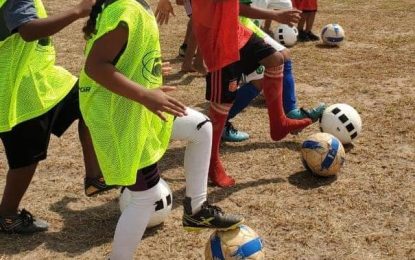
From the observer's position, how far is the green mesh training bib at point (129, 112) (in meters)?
2.90

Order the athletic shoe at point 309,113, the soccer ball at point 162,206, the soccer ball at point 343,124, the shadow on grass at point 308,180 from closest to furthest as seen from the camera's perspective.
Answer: the soccer ball at point 162,206
the shadow on grass at point 308,180
the soccer ball at point 343,124
the athletic shoe at point 309,113

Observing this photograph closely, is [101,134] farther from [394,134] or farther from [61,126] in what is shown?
[394,134]

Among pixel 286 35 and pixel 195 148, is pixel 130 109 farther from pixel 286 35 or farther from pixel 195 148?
pixel 286 35

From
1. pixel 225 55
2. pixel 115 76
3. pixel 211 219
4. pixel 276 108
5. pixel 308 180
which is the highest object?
pixel 115 76

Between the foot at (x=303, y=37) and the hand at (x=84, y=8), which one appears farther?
the foot at (x=303, y=37)

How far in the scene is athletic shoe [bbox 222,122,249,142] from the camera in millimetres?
5543

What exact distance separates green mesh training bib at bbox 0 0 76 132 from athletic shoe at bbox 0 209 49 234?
65 centimetres

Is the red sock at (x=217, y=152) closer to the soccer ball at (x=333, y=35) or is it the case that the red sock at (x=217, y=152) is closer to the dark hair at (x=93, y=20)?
the dark hair at (x=93, y=20)

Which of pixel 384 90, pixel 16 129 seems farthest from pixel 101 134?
pixel 384 90

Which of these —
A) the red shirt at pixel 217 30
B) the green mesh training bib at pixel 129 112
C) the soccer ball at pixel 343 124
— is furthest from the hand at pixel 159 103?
the soccer ball at pixel 343 124

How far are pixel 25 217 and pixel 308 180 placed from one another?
→ 2.21m

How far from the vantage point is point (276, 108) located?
198 inches

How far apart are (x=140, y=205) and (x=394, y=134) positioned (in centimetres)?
329

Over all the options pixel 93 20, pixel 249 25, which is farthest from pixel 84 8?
pixel 249 25
